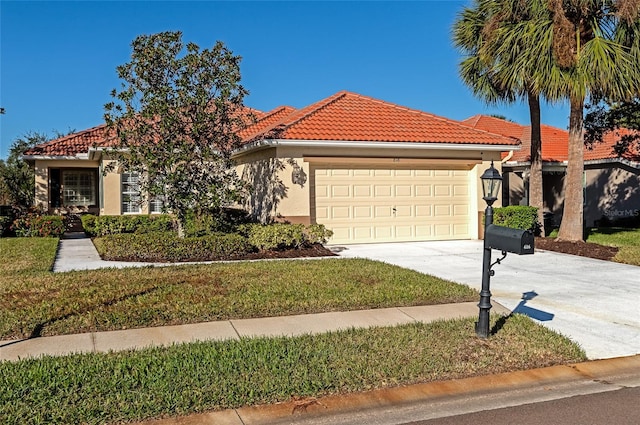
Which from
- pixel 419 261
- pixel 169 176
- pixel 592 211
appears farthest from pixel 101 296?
pixel 592 211

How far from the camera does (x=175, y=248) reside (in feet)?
40.8

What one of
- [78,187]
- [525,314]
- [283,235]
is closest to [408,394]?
[525,314]

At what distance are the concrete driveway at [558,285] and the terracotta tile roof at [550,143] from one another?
9.93 meters

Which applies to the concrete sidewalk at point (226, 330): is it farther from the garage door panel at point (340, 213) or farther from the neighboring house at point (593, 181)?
the neighboring house at point (593, 181)

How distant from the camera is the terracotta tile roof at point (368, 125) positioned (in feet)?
51.3

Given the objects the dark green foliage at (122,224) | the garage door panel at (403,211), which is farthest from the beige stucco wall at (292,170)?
the dark green foliage at (122,224)

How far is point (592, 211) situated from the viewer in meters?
23.7

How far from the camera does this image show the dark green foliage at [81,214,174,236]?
1800 cm

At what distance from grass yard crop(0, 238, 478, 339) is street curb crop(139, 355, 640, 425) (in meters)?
2.68

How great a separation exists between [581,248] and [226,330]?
10959mm

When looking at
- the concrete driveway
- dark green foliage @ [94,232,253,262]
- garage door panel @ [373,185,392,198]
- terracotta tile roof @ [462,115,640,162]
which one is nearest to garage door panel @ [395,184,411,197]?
garage door panel @ [373,185,392,198]

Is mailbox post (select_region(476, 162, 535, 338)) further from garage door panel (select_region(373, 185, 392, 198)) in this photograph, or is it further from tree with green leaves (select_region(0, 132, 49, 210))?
tree with green leaves (select_region(0, 132, 49, 210))

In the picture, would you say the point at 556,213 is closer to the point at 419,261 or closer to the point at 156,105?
the point at 419,261

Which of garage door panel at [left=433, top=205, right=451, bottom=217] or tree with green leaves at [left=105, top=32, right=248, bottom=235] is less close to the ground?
tree with green leaves at [left=105, top=32, right=248, bottom=235]
